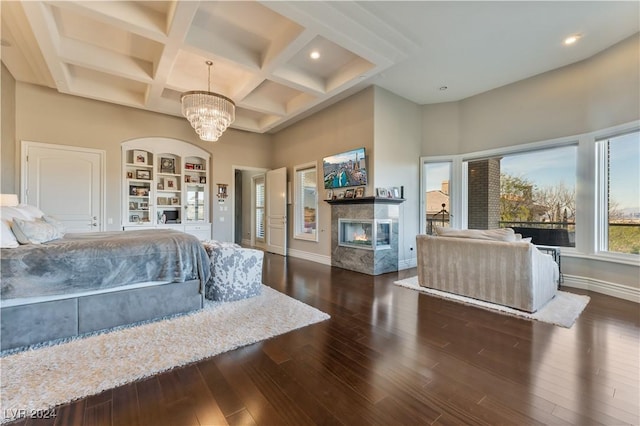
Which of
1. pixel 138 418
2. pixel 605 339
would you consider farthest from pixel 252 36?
pixel 605 339

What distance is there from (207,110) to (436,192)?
4.85 meters

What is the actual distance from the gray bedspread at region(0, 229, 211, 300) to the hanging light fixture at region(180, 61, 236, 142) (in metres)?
1.95

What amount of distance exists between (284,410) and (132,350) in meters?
1.45

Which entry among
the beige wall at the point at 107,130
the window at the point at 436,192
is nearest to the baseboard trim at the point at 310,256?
the beige wall at the point at 107,130

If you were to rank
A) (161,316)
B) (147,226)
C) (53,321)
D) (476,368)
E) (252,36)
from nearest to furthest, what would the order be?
(476,368) → (53,321) → (161,316) → (252,36) → (147,226)

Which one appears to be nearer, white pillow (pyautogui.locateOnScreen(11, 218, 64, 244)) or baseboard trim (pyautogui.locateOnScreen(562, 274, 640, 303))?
white pillow (pyautogui.locateOnScreen(11, 218, 64, 244))

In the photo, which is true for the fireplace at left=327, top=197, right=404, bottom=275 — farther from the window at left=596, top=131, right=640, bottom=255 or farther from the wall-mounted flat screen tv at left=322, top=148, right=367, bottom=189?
the window at left=596, top=131, right=640, bottom=255

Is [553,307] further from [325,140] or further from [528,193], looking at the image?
[325,140]

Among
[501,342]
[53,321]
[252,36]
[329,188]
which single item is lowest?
[501,342]

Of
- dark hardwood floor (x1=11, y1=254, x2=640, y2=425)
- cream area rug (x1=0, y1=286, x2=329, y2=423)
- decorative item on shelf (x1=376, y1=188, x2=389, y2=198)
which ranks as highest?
decorative item on shelf (x1=376, y1=188, x2=389, y2=198)

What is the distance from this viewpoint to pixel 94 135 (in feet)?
17.7

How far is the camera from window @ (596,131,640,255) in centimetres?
372

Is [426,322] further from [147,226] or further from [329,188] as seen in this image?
[147,226]

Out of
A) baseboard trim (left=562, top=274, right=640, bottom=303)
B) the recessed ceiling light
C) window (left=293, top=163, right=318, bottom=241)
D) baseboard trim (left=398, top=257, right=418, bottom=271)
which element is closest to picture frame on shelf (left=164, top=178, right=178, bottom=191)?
window (left=293, top=163, right=318, bottom=241)
